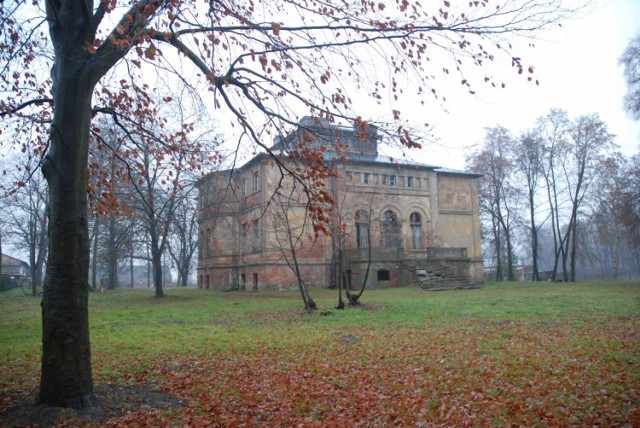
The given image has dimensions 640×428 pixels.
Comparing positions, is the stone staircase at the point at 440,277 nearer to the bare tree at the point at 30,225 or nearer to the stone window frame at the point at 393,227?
the stone window frame at the point at 393,227

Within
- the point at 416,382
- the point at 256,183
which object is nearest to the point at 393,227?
the point at 256,183

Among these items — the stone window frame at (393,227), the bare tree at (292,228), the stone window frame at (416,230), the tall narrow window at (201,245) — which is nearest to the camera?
the bare tree at (292,228)

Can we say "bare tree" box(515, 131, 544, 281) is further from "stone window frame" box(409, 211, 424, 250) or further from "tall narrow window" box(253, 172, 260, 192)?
"tall narrow window" box(253, 172, 260, 192)

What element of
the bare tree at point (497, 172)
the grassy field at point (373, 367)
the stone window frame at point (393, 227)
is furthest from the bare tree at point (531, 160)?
the grassy field at point (373, 367)

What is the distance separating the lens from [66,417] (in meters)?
5.61

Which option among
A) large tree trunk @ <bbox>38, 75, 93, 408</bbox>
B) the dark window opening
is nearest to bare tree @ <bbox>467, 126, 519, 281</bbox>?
the dark window opening

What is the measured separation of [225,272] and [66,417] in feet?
107

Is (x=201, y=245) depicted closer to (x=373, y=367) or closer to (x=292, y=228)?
(x=292, y=228)

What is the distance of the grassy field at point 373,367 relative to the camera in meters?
5.92

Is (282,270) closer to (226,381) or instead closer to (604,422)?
(226,381)

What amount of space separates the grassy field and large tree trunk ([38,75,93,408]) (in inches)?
18.1

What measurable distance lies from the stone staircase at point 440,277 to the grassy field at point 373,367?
14021mm

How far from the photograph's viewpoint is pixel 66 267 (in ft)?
19.3

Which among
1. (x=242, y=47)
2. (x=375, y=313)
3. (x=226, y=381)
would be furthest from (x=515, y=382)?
(x=375, y=313)
